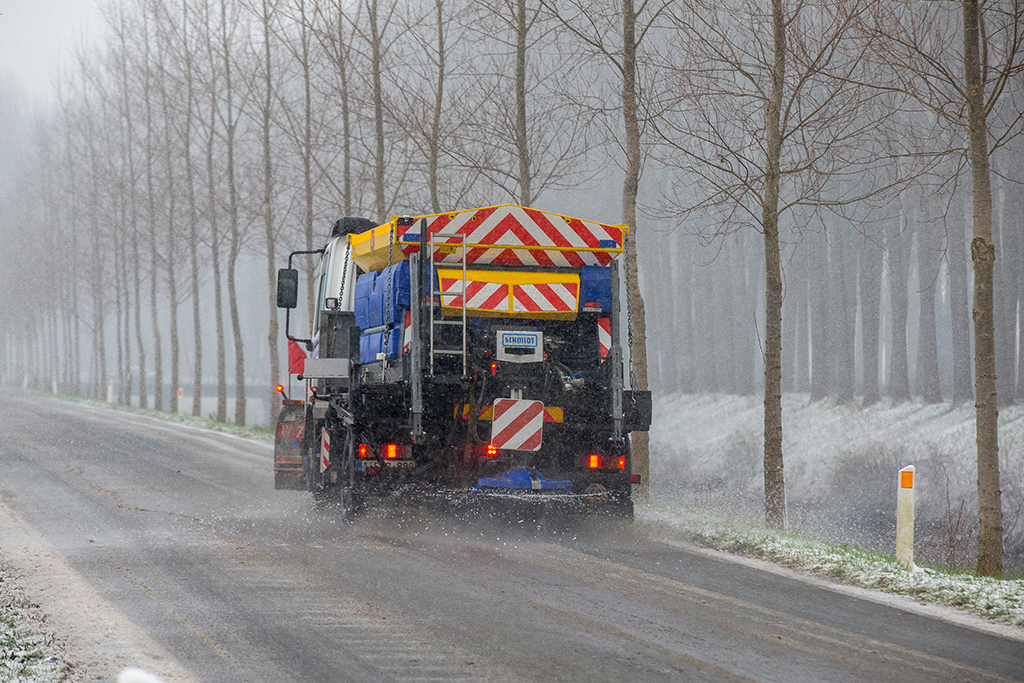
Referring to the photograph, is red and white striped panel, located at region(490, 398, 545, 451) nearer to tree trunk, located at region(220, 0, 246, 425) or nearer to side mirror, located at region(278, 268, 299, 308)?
side mirror, located at region(278, 268, 299, 308)

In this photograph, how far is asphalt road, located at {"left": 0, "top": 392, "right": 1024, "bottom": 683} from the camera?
5.04m

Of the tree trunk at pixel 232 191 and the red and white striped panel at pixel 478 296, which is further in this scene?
the tree trunk at pixel 232 191

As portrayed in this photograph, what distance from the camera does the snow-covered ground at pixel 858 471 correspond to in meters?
15.0

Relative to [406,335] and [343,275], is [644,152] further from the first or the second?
[406,335]

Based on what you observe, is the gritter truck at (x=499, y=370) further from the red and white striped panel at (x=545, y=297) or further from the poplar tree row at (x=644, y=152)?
the poplar tree row at (x=644, y=152)

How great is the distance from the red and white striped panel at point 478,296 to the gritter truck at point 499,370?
1 cm

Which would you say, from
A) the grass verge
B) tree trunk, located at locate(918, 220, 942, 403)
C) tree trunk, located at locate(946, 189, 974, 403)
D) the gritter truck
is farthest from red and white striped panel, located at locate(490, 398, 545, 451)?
tree trunk, located at locate(918, 220, 942, 403)

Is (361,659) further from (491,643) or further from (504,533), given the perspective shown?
(504,533)

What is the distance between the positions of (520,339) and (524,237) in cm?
101

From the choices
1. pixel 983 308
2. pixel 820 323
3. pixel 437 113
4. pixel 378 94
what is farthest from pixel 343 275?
pixel 820 323

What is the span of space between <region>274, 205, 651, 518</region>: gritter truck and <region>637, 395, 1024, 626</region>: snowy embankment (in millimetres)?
1494

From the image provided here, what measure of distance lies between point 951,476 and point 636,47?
38.3 feet

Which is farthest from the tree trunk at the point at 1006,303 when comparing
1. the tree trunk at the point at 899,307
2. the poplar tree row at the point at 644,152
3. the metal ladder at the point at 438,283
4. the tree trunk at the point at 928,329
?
the metal ladder at the point at 438,283

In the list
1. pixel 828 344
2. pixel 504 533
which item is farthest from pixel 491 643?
pixel 828 344
